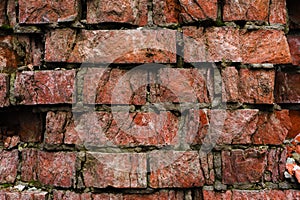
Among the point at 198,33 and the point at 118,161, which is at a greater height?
the point at 198,33

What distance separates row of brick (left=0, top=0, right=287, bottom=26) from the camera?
1.18 metres

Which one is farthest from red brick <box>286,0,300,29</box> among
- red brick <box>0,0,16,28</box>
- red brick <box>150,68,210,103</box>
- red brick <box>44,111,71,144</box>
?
red brick <box>0,0,16,28</box>

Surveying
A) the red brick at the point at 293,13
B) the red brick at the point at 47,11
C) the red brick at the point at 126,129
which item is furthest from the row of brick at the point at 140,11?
the red brick at the point at 126,129

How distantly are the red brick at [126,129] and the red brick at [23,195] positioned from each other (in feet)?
0.63

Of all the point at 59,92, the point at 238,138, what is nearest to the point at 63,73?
the point at 59,92

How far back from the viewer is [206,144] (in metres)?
1.19

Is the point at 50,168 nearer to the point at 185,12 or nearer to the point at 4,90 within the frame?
the point at 4,90

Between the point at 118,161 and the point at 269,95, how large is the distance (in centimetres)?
48

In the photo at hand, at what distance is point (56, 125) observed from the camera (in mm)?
1194

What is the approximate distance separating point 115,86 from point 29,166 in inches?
14.2

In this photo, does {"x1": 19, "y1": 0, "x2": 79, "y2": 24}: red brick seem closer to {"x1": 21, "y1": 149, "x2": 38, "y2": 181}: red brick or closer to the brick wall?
the brick wall

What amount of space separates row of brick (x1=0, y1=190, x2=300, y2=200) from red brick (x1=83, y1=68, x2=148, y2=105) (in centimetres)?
27

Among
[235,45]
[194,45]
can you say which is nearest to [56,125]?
[194,45]

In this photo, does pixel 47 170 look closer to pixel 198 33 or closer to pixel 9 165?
pixel 9 165
